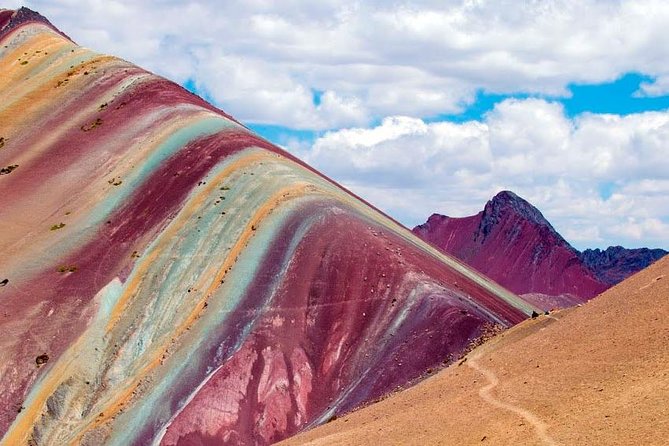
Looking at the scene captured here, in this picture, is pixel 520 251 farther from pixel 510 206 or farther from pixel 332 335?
pixel 332 335

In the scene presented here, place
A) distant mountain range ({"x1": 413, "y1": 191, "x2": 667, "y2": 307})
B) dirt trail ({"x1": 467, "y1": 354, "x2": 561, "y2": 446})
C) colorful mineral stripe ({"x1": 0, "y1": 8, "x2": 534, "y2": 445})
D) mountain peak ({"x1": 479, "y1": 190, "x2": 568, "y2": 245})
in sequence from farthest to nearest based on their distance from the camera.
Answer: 1. mountain peak ({"x1": 479, "y1": 190, "x2": 568, "y2": 245})
2. distant mountain range ({"x1": 413, "y1": 191, "x2": 667, "y2": 307})
3. colorful mineral stripe ({"x1": 0, "y1": 8, "x2": 534, "y2": 445})
4. dirt trail ({"x1": 467, "y1": 354, "x2": 561, "y2": 446})

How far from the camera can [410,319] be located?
47844 millimetres

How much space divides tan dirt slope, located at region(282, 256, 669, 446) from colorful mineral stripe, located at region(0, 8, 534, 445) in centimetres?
908

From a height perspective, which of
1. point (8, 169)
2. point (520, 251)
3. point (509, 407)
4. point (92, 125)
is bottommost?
point (509, 407)

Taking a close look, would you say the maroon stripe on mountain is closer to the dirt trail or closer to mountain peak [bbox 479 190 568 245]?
the dirt trail

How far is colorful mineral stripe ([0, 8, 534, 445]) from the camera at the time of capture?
1809 inches

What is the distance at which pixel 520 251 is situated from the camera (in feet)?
452

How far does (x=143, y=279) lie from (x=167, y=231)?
4.11 metres

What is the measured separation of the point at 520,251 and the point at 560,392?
11204 cm

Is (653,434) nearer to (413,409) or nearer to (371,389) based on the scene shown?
(413,409)

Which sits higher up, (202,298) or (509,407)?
(509,407)

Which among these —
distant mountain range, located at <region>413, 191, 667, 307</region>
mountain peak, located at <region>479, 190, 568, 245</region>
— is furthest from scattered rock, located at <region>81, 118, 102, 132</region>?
mountain peak, located at <region>479, 190, 568, 245</region>

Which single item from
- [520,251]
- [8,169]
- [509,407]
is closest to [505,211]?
[520,251]

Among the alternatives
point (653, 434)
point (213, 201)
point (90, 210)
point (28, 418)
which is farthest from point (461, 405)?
point (90, 210)
